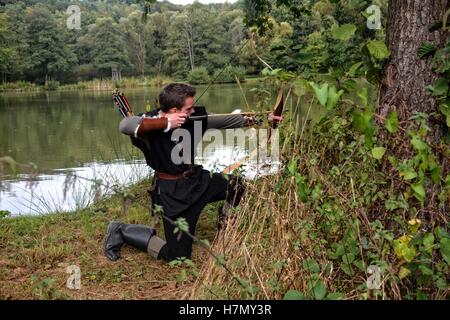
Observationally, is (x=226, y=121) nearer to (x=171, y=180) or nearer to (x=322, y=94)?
(x=171, y=180)

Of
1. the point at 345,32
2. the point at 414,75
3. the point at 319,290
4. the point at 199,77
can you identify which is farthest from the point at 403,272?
the point at 199,77

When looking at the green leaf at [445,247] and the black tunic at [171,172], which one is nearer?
the green leaf at [445,247]

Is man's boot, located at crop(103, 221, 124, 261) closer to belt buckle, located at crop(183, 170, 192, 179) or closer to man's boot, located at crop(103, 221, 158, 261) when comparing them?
man's boot, located at crop(103, 221, 158, 261)

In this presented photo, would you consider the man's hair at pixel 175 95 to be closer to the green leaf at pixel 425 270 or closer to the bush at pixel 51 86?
the green leaf at pixel 425 270

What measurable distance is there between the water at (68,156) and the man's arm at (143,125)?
16.2 inches

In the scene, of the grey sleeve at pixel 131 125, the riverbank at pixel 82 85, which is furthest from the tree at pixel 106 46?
the grey sleeve at pixel 131 125

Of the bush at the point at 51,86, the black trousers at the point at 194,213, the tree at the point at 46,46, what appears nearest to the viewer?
the black trousers at the point at 194,213

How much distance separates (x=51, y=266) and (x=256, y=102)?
1.80 meters

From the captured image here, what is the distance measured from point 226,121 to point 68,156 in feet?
27.7

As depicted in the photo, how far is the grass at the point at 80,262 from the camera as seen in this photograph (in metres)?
3.10

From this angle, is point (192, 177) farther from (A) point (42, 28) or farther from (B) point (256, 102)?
(A) point (42, 28)

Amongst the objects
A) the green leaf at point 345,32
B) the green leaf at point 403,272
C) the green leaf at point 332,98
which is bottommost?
the green leaf at point 403,272

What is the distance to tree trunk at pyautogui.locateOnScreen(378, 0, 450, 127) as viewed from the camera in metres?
2.81

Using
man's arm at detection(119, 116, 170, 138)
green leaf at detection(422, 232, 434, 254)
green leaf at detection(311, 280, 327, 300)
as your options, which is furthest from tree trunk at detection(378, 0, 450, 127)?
man's arm at detection(119, 116, 170, 138)
